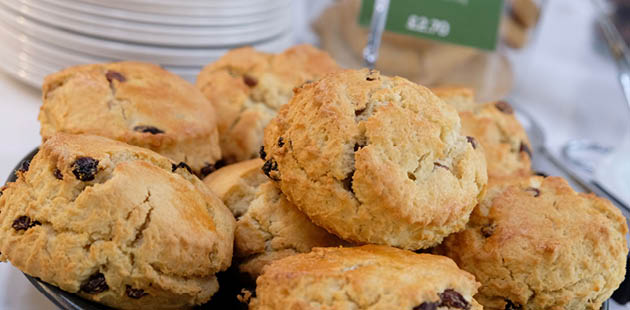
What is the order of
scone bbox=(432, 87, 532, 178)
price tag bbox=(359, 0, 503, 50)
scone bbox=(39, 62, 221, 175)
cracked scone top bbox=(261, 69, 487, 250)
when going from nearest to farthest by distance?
cracked scone top bbox=(261, 69, 487, 250), scone bbox=(39, 62, 221, 175), scone bbox=(432, 87, 532, 178), price tag bbox=(359, 0, 503, 50)

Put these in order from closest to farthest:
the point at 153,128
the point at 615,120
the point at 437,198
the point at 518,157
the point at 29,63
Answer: the point at 437,198, the point at 153,128, the point at 518,157, the point at 29,63, the point at 615,120

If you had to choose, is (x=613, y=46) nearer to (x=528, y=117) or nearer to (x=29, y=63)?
(x=528, y=117)

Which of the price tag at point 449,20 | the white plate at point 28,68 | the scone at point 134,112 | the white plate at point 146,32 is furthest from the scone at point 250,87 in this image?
the price tag at point 449,20

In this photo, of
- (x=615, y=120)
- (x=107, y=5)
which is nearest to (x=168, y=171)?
(x=107, y=5)

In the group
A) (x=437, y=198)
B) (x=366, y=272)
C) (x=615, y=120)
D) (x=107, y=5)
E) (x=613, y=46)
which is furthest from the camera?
(x=615, y=120)

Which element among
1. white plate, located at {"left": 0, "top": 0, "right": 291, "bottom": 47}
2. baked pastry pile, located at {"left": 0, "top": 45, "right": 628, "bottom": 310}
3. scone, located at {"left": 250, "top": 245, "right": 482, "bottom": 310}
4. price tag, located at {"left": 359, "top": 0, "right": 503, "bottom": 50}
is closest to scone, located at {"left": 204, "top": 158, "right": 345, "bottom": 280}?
baked pastry pile, located at {"left": 0, "top": 45, "right": 628, "bottom": 310}

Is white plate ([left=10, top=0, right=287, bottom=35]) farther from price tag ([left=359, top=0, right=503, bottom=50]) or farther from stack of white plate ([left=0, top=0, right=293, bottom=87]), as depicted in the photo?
price tag ([left=359, top=0, right=503, bottom=50])

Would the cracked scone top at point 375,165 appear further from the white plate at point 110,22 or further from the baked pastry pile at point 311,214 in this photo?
the white plate at point 110,22

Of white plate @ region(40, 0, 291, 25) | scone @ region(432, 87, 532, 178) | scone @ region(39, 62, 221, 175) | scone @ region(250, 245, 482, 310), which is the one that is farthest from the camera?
white plate @ region(40, 0, 291, 25)

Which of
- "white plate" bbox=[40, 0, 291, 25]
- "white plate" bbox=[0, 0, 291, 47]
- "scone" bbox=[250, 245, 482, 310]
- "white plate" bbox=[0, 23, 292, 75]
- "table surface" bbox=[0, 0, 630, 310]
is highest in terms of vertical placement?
"white plate" bbox=[40, 0, 291, 25]
